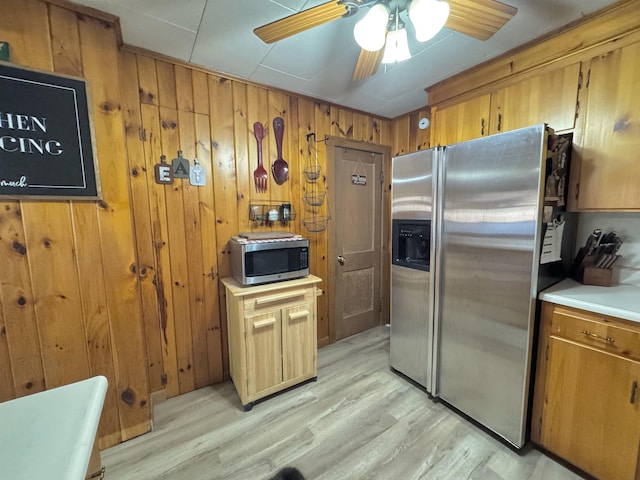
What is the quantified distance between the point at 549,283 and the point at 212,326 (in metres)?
2.34

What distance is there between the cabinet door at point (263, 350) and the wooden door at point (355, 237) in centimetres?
95

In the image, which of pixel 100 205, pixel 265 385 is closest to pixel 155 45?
pixel 100 205

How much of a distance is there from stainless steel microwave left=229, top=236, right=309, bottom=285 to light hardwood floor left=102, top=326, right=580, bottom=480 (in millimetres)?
930

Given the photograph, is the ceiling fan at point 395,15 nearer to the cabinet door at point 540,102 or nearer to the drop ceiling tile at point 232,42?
the drop ceiling tile at point 232,42

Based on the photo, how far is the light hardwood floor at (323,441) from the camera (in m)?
1.46

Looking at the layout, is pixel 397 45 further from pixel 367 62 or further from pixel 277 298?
pixel 277 298

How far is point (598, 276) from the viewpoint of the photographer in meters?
1.60

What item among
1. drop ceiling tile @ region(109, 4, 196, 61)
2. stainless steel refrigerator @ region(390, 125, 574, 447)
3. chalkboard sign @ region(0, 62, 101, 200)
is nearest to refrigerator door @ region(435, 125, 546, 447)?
stainless steel refrigerator @ region(390, 125, 574, 447)

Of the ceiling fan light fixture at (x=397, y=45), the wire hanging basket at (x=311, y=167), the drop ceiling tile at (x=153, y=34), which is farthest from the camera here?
the wire hanging basket at (x=311, y=167)

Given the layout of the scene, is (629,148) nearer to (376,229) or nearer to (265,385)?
(376,229)

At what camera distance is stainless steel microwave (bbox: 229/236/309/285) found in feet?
6.16

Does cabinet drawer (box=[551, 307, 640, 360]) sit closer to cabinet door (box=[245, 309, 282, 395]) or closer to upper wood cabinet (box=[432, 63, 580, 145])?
upper wood cabinet (box=[432, 63, 580, 145])

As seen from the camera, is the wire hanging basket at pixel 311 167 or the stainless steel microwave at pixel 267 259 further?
the wire hanging basket at pixel 311 167

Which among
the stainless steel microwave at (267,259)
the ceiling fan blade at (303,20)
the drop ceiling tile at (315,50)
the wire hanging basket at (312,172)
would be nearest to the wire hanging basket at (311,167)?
the wire hanging basket at (312,172)
